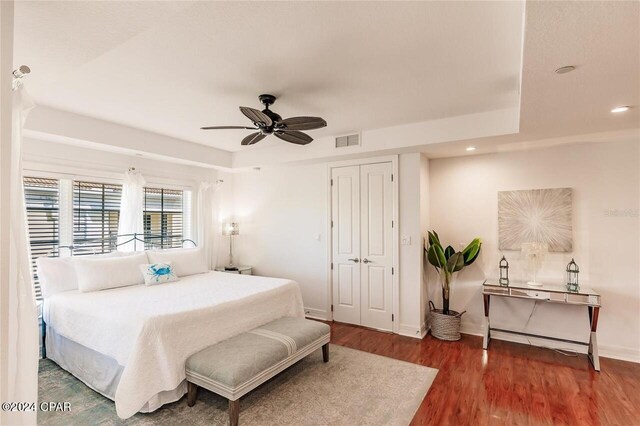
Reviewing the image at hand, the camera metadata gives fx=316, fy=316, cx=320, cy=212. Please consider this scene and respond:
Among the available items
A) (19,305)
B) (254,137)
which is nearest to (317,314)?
(254,137)

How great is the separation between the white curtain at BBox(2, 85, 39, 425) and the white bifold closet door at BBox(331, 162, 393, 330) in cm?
364

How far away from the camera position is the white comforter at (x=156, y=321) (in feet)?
7.68

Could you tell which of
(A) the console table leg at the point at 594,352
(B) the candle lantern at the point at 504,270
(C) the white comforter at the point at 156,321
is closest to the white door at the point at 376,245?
(C) the white comforter at the point at 156,321

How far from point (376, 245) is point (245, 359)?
2538 mm

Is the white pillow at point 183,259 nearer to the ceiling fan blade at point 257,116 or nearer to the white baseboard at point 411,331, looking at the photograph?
the ceiling fan blade at point 257,116

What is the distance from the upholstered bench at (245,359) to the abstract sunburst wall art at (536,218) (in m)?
2.72

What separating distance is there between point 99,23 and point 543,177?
4441 millimetres

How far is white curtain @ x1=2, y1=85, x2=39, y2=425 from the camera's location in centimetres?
130

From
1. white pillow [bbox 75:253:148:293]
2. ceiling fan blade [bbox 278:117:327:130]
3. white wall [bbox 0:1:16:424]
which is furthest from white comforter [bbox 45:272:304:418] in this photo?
ceiling fan blade [bbox 278:117:327:130]

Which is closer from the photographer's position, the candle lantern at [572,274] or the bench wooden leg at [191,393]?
Result: the bench wooden leg at [191,393]

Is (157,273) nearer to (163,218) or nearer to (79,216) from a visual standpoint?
(79,216)

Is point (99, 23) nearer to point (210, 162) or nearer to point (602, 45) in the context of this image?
point (602, 45)

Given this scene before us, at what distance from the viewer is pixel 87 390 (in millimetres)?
2777

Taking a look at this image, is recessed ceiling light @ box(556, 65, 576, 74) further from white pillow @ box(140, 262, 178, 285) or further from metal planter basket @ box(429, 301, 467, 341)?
white pillow @ box(140, 262, 178, 285)
